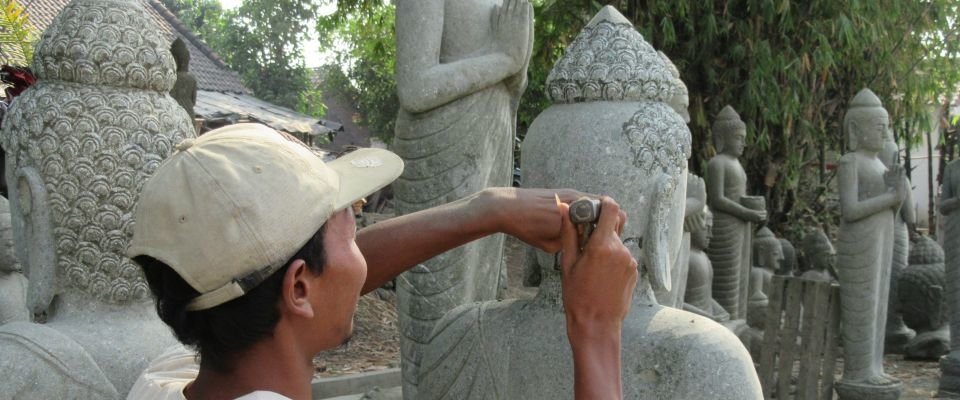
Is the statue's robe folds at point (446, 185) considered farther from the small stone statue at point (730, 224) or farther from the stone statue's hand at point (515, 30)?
the small stone statue at point (730, 224)

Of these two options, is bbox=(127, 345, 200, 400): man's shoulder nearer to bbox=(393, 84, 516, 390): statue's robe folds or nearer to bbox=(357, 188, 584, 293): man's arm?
bbox=(357, 188, 584, 293): man's arm

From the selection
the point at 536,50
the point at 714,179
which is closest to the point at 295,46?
the point at 536,50

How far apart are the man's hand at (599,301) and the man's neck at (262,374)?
1.46 ft

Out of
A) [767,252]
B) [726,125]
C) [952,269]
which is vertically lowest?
[767,252]

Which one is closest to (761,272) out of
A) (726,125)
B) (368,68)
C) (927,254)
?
(927,254)

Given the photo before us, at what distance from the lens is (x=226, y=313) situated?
1.57 metres

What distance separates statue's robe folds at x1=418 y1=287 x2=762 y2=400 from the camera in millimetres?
2309

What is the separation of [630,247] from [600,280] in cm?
92

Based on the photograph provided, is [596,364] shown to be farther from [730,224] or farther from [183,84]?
[730,224]

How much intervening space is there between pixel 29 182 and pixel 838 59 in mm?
11386

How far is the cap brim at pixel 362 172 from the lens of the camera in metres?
1.69

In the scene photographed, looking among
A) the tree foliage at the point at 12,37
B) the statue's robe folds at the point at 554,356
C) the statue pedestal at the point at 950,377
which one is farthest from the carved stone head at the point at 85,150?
the statue pedestal at the point at 950,377

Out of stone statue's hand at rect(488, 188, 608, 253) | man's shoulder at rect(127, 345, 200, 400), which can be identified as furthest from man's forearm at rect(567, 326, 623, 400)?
man's shoulder at rect(127, 345, 200, 400)

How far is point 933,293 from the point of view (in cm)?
933
